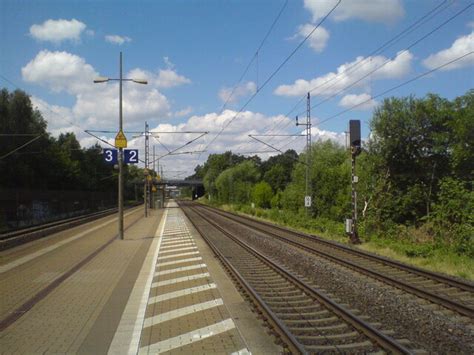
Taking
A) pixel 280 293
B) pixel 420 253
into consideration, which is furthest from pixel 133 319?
pixel 420 253

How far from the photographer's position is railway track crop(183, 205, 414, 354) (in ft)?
21.7

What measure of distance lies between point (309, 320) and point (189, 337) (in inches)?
87.5

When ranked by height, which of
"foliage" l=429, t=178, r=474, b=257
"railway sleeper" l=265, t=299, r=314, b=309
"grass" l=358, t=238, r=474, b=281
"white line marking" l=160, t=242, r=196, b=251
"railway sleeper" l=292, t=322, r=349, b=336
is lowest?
"grass" l=358, t=238, r=474, b=281

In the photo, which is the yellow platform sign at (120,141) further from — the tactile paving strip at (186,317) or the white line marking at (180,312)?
the white line marking at (180,312)

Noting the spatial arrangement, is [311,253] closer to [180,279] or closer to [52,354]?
[180,279]

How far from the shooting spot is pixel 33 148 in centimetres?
5409

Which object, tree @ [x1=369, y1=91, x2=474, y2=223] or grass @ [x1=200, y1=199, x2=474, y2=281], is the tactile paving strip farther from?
tree @ [x1=369, y1=91, x2=474, y2=223]

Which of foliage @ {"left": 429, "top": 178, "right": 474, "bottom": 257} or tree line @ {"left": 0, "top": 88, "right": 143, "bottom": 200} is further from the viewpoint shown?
tree line @ {"left": 0, "top": 88, "right": 143, "bottom": 200}

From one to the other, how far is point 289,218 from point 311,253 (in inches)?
802

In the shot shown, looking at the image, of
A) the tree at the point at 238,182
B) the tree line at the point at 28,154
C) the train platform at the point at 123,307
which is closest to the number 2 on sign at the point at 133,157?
the train platform at the point at 123,307

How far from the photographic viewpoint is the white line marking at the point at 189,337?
257 inches

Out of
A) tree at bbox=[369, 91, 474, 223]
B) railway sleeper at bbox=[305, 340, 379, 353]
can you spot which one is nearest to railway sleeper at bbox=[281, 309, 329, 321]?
railway sleeper at bbox=[305, 340, 379, 353]

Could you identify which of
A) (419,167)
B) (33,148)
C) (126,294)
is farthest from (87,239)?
(33,148)

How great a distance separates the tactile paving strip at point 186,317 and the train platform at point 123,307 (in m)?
0.01
